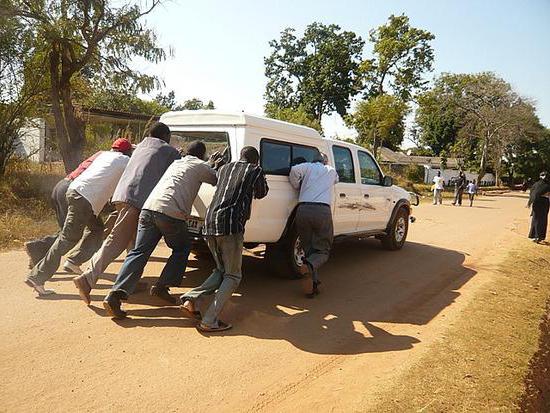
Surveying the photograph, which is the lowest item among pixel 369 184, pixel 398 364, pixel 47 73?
pixel 398 364

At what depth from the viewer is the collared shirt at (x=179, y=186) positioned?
4.66 m

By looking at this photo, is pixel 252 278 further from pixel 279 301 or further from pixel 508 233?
pixel 508 233

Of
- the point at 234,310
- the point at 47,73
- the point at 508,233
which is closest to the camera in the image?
the point at 234,310

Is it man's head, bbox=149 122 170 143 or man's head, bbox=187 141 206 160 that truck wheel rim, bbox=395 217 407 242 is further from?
man's head, bbox=149 122 170 143

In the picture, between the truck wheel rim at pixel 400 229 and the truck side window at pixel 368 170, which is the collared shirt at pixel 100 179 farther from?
the truck wheel rim at pixel 400 229

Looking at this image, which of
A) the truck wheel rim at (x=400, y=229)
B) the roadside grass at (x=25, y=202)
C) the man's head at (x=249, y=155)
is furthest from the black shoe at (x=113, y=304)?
the truck wheel rim at (x=400, y=229)

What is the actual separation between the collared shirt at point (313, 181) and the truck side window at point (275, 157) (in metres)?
0.16

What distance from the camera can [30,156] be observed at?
39.1 ft

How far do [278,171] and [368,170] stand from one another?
2.68 m

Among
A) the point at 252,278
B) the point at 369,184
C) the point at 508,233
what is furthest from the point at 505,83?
the point at 252,278

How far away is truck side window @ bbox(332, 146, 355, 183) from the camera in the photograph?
7.36 meters

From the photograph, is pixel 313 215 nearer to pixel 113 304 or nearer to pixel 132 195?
pixel 132 195

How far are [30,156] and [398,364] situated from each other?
11098 millimetres

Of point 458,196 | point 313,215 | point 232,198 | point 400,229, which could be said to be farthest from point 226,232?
point 458,196
